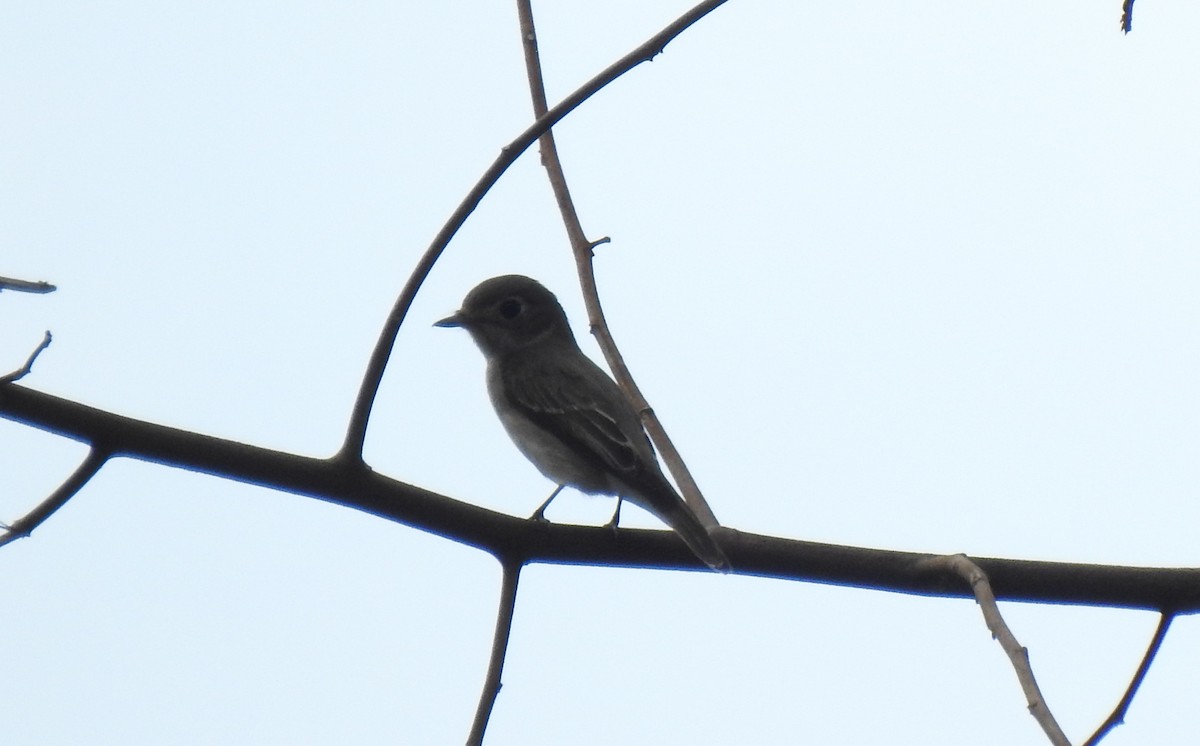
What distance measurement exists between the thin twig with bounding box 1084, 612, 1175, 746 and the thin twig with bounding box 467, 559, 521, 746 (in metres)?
1.54

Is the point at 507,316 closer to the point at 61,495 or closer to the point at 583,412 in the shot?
the point at 583,412

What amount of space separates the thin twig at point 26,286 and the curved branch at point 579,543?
0.81m

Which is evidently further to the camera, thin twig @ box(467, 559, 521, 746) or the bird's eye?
the bird's eye

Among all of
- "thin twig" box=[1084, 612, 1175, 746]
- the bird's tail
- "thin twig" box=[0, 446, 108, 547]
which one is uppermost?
the bird's tail

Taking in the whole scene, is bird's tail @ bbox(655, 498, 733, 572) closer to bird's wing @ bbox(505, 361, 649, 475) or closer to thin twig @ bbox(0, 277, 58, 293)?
bird's wing @ bbox(505, 361, 649, 475)

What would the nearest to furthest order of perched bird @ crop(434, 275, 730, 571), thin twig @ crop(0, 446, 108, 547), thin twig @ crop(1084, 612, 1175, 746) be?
thin twig @ crop(0, 446, 108, 547)
thin twig @ crop(1084, 612, 1175, 746)
perched bird @ crop(434, 275, 730, 571)

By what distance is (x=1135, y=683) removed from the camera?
3.95 metres

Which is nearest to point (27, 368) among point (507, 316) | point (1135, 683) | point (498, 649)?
point (498, 649)

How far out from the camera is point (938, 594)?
4254 mm

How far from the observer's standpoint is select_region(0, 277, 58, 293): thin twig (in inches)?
110

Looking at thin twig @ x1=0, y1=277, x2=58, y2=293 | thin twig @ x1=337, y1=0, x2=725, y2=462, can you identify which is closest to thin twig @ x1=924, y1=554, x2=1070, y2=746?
thin twig @ x1=337, y1=0, x2=725, y2=462

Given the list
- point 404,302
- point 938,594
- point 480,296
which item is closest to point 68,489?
point 404,302

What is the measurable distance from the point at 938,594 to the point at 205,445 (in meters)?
2.13

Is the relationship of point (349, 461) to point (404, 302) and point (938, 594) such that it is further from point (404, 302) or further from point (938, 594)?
point (938, 594)
